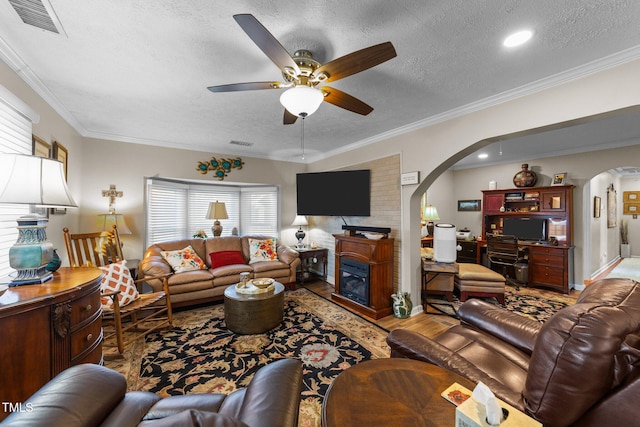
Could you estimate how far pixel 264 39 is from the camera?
1274 millimetres

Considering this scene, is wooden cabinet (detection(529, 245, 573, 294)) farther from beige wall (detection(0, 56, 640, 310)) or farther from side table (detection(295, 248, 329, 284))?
side table (detection(295, 248, 329, 284))

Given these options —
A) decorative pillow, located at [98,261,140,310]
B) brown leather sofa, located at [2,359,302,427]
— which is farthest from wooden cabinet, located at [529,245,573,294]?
decorative pillow, located at [98,261,140,310]

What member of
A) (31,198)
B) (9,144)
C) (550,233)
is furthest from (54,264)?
(550,233)

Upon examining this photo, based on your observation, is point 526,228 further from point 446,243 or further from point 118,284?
point 118,284

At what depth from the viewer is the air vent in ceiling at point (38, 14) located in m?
1.35

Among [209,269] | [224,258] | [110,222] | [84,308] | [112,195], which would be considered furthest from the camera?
[224,258]

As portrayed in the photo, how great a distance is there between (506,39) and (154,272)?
4261 mm

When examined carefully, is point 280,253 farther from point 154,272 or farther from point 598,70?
point 598,70

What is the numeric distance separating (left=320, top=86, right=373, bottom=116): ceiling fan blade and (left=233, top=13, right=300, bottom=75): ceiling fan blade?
0.33 metres

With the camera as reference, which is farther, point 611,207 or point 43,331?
point 611,207

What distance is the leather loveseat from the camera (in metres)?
3.33

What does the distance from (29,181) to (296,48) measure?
1.81 meters

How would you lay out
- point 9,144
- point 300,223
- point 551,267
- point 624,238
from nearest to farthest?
point 9,144, point 551,267, point 300,223, point 624,238

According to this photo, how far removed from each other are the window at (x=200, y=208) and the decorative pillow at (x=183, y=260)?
618 mm
